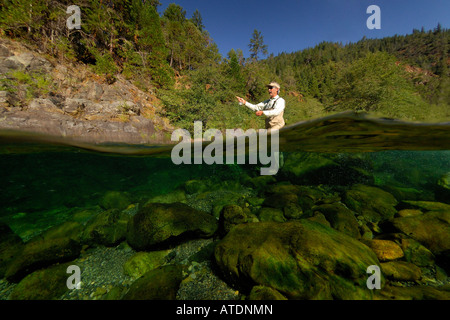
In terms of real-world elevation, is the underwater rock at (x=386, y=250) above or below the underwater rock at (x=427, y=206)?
below

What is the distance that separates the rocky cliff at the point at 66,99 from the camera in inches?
584

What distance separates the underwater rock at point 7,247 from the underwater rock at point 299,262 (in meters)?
5.75

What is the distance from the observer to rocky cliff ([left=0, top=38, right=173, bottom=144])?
14.8 metres

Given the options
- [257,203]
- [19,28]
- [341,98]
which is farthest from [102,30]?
[341,98]

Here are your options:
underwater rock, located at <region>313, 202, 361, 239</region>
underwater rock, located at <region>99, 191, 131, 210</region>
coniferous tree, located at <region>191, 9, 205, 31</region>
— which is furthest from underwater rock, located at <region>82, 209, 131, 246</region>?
coniferous tree, located at <region>191, 9, 205, 31</region>

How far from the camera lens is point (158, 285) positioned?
327 centimetres

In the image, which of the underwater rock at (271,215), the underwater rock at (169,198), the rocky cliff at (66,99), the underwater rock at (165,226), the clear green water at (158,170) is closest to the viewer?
the underwater rock at (165,226)

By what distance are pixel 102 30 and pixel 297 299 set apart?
37.3m

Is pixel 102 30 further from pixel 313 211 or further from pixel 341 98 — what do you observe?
pixel 341 98

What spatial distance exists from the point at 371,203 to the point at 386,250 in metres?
2.86

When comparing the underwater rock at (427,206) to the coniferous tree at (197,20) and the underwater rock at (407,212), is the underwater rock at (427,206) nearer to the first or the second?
the underwater rock at (407,212)

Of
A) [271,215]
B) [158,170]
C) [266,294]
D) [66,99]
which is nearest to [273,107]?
[271,215]

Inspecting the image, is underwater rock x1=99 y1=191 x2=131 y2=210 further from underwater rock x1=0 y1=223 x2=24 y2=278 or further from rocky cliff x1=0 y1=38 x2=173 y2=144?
rocky cliff x1=0 y1=38 x2=173 y2=144

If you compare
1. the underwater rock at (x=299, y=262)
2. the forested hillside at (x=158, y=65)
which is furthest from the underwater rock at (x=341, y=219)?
the forested hillside at (x=158, y=65)
